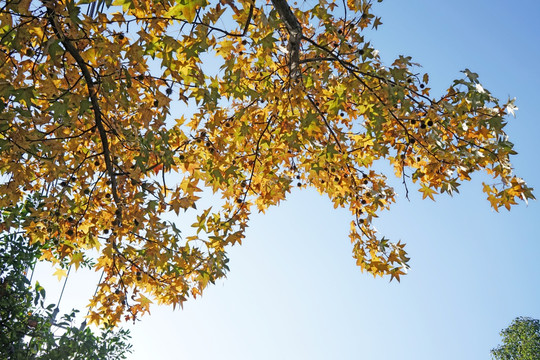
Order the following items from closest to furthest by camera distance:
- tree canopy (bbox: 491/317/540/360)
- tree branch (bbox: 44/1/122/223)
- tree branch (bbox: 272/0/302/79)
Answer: tree branch (bbox: 44/1/122/223) → tree branch (bbox: 272/0/302/79) → tree canopy (bbox: 491/317/540/360)

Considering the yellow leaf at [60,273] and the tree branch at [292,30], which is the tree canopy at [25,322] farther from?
the tree branch at [292,30]

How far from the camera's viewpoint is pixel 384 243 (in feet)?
13.7

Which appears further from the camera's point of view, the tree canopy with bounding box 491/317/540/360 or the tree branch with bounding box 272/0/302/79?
the tree canopy with bounding box 491/317/540/360

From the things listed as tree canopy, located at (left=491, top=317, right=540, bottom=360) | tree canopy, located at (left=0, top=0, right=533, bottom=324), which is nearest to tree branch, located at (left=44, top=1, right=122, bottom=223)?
tree canopy, located at (left=0, top=0, right=533, bottom=324)

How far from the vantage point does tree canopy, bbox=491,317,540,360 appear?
14758 mm

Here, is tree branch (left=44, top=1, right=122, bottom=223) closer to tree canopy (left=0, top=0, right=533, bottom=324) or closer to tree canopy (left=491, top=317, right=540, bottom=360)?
tree canopy (left=0, top=0, right=533, bottom=324)

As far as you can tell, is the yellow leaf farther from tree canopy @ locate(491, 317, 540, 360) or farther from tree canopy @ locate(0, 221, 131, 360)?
tree canopy @ locate(491, 317, 540, 360)

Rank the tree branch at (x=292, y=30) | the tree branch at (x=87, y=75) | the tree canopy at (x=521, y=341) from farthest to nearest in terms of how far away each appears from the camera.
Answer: the tree canopy at (x=521, y=341)
the tree branch at (x=292, y=30)
the tree branch at (x=87, y=75)

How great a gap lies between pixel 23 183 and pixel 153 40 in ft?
5.86

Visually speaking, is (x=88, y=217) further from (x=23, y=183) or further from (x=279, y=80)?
(x=279, y=80)

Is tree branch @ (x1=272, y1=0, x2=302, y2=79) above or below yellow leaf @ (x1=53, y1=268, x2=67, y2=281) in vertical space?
above

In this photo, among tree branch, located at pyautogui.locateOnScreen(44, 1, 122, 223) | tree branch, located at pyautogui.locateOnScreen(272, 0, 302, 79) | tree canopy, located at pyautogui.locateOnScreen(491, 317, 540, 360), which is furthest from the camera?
tree canopy, located at pyautogui.locateOnScreen(491, 317, 540, 360)

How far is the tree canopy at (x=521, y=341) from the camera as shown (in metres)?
14.8

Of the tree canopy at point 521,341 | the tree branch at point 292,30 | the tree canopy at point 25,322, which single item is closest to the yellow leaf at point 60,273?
the tree canopy at point 25,322
